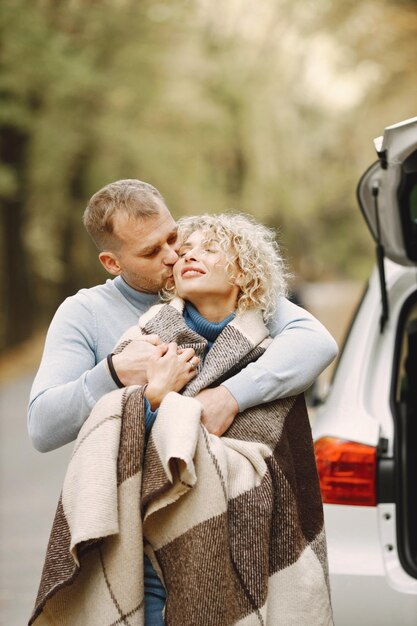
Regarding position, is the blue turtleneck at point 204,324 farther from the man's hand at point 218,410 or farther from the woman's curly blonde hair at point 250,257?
the man's hand at point 218,410

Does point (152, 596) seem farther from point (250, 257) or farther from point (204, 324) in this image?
point (250, 257)

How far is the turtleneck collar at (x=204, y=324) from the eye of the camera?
238 centimetres

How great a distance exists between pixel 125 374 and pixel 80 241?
79.7ft

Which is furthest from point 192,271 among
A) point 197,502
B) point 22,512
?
point 22,512

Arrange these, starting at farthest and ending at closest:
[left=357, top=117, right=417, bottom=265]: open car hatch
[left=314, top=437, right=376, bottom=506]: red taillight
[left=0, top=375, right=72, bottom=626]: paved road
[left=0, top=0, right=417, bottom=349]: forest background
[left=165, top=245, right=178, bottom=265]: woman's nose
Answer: [left=0, top=0, right=417, bottom=349]: forest background, [left=0, top=375, right=72, bottom=626]: paved road, [left=314, top=437, right=376, bottom=506]: red taillight, [left=357, top=117, right=417, bottom=265]: open car hatch, [left=165, top=245, right=178, bottom=265]: woman's nose

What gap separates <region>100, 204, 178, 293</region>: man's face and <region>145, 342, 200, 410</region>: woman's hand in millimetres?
278

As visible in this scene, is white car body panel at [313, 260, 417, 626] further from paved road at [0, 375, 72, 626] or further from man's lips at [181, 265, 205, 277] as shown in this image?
paved road at [0, 375, 72, 626]

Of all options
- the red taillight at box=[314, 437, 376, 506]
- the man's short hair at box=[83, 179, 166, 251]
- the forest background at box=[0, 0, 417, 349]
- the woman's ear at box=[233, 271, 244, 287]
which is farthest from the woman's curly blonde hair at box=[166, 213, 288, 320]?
A: the forest background at box=[0, 0, 417, 349]

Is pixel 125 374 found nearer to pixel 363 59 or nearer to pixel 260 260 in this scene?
pixel 260 260

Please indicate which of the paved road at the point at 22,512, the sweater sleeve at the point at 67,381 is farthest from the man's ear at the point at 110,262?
the paved road at the point at 22,512

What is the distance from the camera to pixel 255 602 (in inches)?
85.1

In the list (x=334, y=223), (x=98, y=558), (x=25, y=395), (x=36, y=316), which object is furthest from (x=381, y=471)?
(x=334, y=223)

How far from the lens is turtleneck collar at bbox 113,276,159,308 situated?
255 cm

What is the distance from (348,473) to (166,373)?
105 cm
